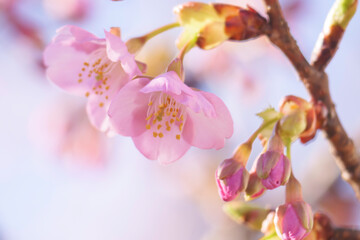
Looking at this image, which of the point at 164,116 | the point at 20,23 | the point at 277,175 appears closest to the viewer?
the point at 277,175

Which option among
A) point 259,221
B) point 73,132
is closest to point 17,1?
point 73,132

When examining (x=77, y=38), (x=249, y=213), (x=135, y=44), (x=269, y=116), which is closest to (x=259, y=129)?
(x=269, y=116)

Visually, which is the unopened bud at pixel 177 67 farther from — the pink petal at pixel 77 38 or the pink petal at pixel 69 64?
the pink petal at pixel 69 64

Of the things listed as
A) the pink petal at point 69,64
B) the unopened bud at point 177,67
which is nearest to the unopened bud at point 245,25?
the unopened bud at point 177,67

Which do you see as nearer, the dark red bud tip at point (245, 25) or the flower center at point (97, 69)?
the dark red bud tip at point (245, 25)

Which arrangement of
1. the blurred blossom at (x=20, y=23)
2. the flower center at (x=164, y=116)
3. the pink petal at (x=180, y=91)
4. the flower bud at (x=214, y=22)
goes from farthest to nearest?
the blurred blossom at (x=20, y=23), the flower center at (x=164, y=116), the flower bud at (x=214, y=22), the pink petal at (x=180, y=91)

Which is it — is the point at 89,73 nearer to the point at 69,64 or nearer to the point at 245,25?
the point at 69,64

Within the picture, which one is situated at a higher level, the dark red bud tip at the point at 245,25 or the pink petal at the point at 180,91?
the dark red bud tip at the point at 245,25
